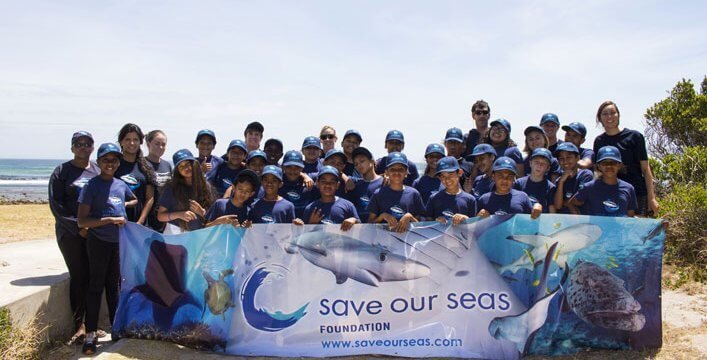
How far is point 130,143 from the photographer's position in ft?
21.1

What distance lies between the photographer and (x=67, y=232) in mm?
5688

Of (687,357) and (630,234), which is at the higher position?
(630,234)

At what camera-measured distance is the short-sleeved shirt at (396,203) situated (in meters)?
5.69

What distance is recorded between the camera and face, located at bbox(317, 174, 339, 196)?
5.66 m

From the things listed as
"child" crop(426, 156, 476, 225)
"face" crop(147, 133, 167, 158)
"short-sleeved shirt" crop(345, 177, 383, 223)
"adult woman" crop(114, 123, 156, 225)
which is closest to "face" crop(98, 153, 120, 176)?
"adult woman" crop(114, 123, 156, 225)

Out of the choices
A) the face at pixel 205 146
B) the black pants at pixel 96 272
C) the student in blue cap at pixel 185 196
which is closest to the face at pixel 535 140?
the student in blue cap at pixel 185 196

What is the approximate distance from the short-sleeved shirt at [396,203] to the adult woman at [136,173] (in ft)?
9.02

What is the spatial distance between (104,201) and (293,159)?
211 cm

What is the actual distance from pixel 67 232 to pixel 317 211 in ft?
8.68

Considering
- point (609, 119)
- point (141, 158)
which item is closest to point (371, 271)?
point (141, 158)

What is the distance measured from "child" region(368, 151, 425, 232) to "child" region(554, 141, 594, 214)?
1717mm

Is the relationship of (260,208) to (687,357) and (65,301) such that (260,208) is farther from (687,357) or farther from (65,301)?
(687,357)

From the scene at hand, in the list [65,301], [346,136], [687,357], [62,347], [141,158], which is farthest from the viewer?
[346,136]

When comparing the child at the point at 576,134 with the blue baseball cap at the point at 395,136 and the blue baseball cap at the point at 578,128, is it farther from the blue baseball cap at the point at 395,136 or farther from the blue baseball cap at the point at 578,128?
the blue baseball cap at the point at 395,136
